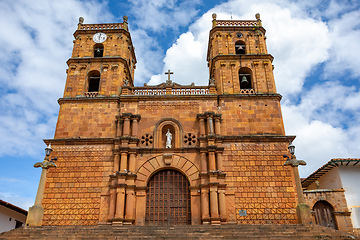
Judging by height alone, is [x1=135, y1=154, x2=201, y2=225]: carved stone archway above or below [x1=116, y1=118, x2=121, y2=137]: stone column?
below

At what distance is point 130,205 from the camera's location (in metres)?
18.8

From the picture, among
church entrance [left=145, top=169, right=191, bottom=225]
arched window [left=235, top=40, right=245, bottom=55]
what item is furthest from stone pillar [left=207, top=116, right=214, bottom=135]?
arched window [left=235, top=40, right=245, bottom=55]

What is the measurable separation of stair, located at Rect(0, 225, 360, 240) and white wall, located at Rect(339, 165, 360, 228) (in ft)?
26.1

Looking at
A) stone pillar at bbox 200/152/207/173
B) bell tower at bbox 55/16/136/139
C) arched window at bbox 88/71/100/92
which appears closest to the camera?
stone pillar at bbox 200/152/207/173

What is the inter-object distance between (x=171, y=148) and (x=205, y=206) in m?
4.35

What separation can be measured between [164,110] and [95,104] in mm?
4997

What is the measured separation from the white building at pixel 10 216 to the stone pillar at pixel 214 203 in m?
14.2

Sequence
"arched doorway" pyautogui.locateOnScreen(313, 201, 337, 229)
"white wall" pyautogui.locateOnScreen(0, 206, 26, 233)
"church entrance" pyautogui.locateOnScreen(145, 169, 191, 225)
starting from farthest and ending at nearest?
"white wall" pyautogui.locateOnScreen(0, 206, 26, 233)
"arched doorway" pyautogui.locateOnScreen(313, 201, 337, 229)
"church entrance" pyautogui.locateOnScreen(145, 169, 191, 225)

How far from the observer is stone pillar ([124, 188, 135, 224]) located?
728 inches

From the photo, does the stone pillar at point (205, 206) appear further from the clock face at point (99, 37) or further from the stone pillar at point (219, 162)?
the clock face at point (99, 37)

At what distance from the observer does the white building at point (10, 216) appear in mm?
22594

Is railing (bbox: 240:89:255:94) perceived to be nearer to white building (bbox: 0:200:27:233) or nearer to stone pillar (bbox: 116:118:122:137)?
stone pillar (bbox: 116:118:122:137)

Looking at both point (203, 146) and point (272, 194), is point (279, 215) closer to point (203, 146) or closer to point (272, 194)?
point (272, 194)

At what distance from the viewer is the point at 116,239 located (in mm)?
14938
